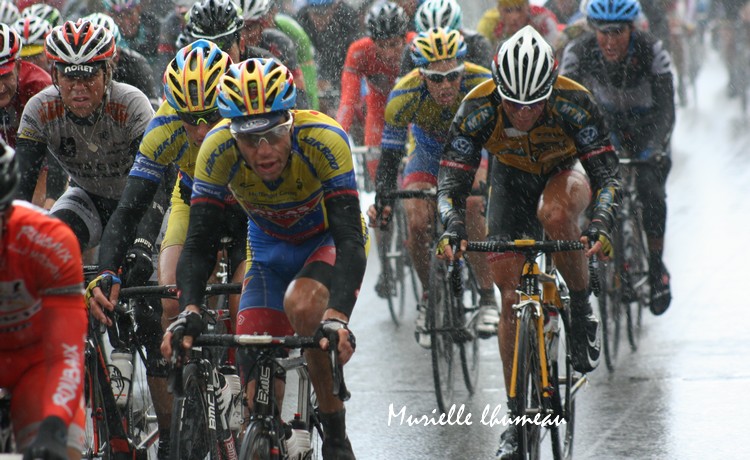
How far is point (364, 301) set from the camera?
A: 461 inches

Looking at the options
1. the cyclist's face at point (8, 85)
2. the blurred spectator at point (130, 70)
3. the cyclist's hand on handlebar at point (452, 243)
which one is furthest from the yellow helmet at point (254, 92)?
the blurred spectator at point (130, 70)

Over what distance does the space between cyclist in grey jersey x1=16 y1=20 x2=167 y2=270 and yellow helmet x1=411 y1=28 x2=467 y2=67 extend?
221 centimetres

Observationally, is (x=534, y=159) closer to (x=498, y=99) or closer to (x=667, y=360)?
(x=498, y=99)

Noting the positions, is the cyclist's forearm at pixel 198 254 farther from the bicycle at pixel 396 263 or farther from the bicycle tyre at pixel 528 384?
the bicycle at pixel 396 263

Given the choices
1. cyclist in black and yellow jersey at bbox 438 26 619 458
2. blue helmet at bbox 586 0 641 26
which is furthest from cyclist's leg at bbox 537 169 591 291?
blue helmet at bbox 586 0 641 26

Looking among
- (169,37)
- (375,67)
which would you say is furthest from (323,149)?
(169,37)

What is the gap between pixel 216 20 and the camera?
817cm

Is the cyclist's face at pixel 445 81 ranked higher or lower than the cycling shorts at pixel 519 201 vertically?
higher

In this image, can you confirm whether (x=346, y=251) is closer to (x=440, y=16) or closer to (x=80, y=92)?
(x=80, y=92)

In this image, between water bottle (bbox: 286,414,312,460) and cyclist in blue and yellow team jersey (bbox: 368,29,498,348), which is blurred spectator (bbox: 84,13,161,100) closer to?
cyclist in blue and yellow team jersey (bbox: 368,29,498,348)

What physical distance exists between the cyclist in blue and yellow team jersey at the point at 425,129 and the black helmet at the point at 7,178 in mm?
4582

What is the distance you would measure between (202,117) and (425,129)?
3.11 meters

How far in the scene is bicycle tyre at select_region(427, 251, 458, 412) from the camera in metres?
7.91

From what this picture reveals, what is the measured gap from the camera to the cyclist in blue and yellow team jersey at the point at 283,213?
16.8 ft
